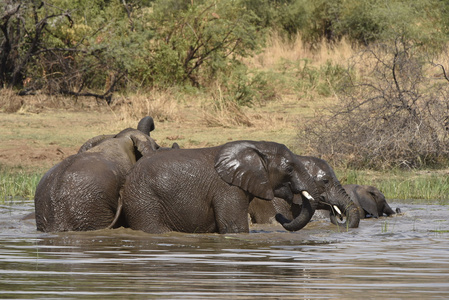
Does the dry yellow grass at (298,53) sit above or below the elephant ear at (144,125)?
above

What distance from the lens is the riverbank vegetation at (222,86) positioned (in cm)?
1227

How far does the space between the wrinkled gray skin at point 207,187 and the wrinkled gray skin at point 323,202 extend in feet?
2.36

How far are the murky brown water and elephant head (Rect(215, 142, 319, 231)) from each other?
1.14ft

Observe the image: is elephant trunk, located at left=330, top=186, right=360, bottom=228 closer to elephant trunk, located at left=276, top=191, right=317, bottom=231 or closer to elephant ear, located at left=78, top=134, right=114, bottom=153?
elephant trunk, located at left=276, top=191, right=317, bottom=231

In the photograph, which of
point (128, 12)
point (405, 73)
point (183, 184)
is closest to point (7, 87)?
point (128, 12)

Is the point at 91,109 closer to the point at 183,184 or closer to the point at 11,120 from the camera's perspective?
the point at 11,120

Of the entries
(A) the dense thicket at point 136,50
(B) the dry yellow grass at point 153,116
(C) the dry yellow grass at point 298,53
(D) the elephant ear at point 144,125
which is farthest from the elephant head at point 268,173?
(C) the dry yellow grass at point 298,53

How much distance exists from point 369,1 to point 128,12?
29.0 feet

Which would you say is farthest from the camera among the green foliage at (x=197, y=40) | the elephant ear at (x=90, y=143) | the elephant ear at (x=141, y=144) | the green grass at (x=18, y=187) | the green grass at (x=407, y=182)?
the green foliage at (x=197, y=40)

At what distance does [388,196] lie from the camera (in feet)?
35.0

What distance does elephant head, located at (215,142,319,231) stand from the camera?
7.56 meters

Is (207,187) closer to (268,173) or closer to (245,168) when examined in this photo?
(245,168)

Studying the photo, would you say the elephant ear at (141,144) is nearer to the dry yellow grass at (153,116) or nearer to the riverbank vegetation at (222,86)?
the riverbank vegetation at (222,86)

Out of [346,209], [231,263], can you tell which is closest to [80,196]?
[231,263]
